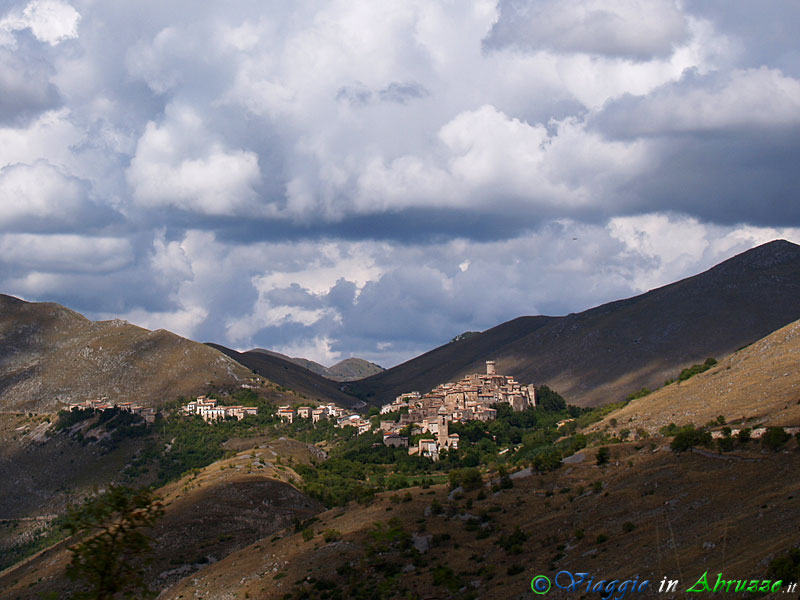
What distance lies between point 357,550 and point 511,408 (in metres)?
91.9

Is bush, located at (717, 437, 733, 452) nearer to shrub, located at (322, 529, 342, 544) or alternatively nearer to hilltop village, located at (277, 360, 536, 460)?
shrub, located at (322, 529, 342, 544)

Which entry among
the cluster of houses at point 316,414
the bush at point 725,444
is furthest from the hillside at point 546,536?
the cluster of houses at point 316,414

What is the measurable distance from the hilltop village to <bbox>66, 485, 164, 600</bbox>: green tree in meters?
98.2

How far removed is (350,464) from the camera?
386 feet

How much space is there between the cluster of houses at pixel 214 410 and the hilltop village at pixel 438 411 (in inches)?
289

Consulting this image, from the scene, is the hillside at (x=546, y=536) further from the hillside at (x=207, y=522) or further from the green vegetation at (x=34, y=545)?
the green vegetation at (x=34, y=545)

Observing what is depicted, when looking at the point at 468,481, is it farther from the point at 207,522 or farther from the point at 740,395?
the point at 207,522

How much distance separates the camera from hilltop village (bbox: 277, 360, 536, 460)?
12744 centimetres

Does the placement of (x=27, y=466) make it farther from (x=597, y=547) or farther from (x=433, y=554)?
(x=597, y=547)

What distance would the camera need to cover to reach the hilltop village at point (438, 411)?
127m

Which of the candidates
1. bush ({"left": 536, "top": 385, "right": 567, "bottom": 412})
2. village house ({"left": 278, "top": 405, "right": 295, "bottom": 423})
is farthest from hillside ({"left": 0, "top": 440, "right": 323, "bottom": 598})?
village house ({"left": 278, "top": 405, "right": 295, "bottom": 423})

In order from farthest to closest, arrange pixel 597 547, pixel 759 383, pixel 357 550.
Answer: pixel 759 383, pixel 357 550, pixel 597 547

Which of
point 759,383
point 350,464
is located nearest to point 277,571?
point 759,383

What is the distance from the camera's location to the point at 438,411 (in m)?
145
